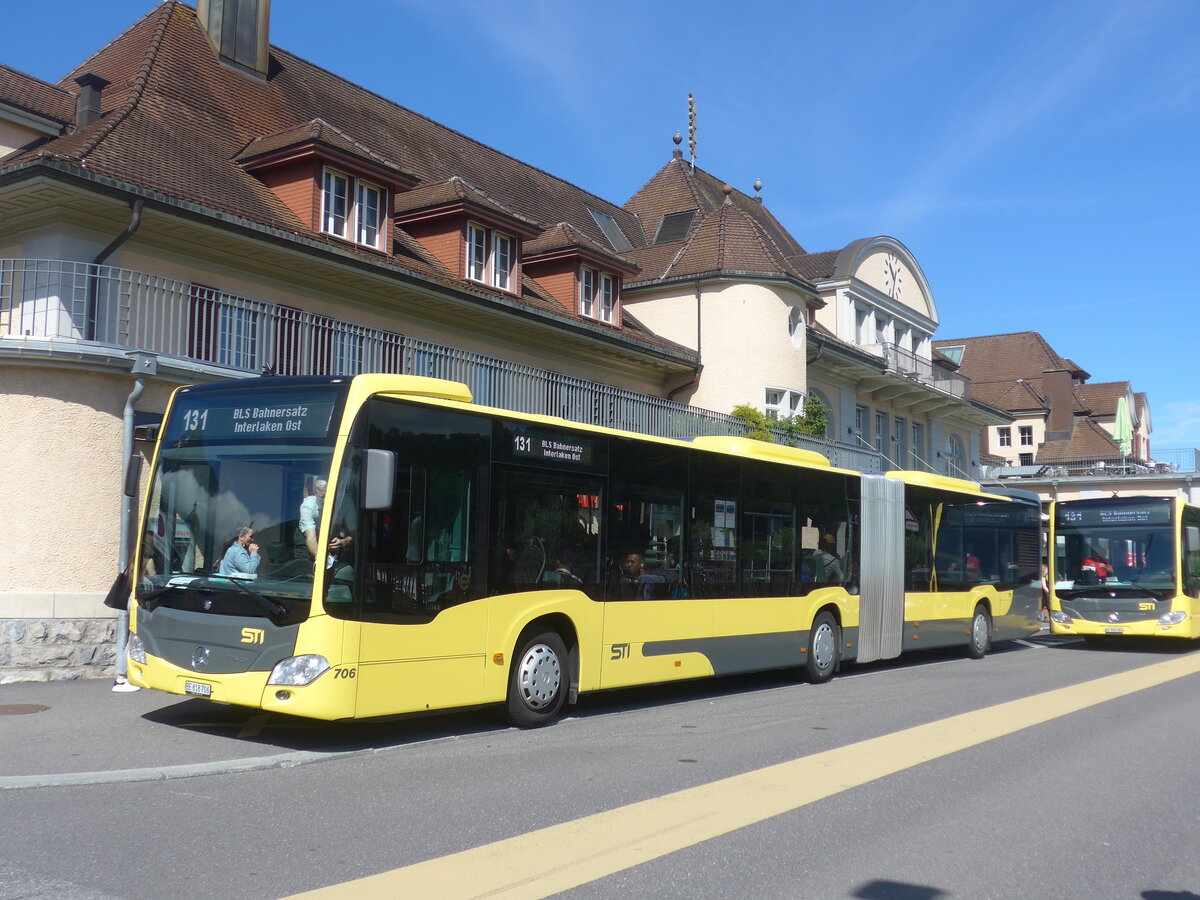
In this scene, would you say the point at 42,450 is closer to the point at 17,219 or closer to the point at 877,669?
the point at 17,219

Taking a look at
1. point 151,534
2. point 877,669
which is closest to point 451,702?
point 151,534

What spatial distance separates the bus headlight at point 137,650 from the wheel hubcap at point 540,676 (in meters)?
3.14

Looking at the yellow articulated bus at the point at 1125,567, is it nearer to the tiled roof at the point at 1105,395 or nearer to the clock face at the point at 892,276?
the clock face at the point at 892,276

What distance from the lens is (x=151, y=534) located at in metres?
9.45

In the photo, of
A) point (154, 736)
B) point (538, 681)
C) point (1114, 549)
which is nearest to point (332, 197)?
point (538, 681)

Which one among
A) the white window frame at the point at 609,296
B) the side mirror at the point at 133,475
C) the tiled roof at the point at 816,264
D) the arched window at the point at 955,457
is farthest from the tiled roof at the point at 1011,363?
the side mirror at the point at 133,475

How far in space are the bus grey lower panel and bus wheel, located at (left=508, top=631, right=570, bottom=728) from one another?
21.1 ft

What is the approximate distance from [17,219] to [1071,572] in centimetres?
1840

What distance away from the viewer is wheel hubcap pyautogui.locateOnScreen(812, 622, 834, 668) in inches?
575

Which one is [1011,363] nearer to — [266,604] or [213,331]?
[213,331]

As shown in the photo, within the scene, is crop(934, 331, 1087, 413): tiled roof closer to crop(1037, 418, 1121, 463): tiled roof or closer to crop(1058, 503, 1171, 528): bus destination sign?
crop(1037, 418, 1121, 463): tiled roof

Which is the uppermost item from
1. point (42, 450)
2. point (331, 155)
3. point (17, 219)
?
point (331, 155)

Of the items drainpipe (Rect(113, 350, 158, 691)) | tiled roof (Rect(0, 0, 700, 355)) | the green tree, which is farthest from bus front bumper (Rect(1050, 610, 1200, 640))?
drainpipe (Rect(113, 350, 158, 691))

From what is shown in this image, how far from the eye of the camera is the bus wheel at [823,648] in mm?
14570
